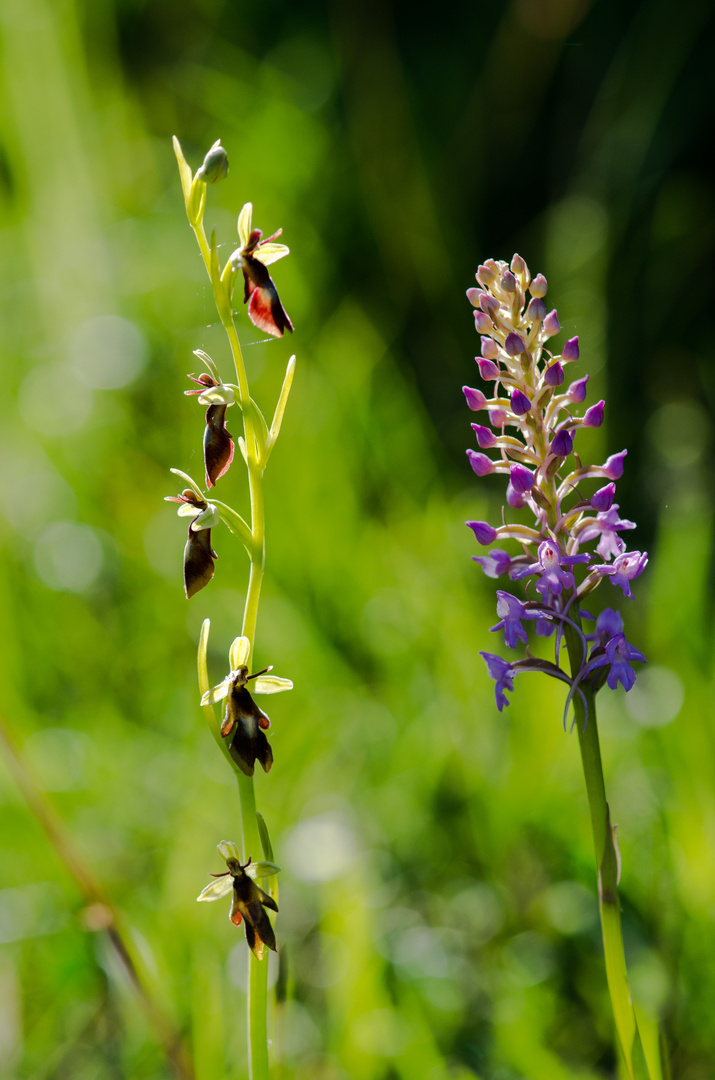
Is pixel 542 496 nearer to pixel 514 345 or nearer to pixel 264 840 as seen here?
pixel 514 345

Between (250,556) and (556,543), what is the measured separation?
0.19 meters

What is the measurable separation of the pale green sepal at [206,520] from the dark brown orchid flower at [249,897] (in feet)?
0.62

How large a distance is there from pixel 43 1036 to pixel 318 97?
2910mm

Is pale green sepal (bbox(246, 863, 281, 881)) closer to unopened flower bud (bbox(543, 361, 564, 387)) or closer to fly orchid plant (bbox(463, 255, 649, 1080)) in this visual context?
fly orchid plant (bbox(463, 255, 649, 1080))

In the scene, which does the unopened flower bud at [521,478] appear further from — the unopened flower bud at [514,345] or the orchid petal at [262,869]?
the orchid petal at [262,869]

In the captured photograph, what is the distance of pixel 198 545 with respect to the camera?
1.86 ft

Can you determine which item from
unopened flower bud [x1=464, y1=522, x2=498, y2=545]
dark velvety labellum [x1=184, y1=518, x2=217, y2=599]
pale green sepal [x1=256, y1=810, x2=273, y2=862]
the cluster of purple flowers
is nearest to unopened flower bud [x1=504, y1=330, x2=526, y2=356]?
the cluster of purple flowers

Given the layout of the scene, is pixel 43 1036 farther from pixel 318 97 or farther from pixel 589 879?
pixel 318 97

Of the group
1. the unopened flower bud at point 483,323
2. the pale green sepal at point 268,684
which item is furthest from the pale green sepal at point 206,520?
the unopened flower bud at point 483,323

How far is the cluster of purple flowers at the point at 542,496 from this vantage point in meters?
0.55

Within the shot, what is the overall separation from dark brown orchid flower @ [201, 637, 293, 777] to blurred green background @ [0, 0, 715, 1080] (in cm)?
41

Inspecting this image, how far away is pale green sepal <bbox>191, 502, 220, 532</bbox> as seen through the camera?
0.55 m

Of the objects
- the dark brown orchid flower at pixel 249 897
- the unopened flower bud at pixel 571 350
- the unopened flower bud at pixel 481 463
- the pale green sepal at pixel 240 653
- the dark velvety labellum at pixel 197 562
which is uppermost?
the unopened flower bud at pixel 571 350

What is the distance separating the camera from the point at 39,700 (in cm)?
175
